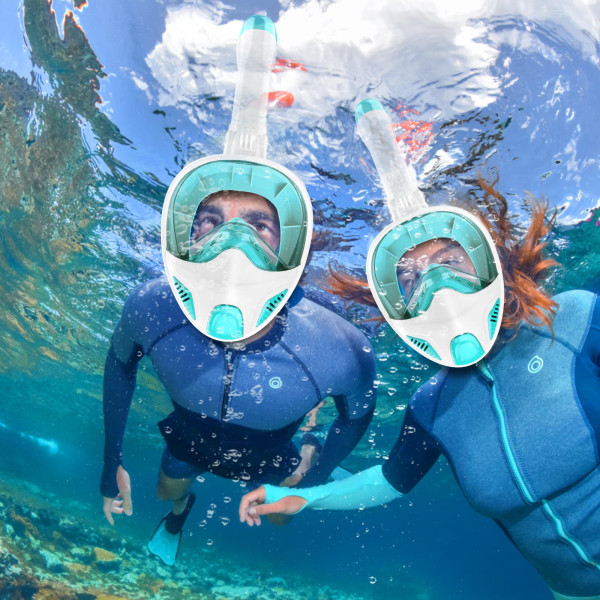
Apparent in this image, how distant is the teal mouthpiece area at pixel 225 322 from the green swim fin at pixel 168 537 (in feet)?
17.6

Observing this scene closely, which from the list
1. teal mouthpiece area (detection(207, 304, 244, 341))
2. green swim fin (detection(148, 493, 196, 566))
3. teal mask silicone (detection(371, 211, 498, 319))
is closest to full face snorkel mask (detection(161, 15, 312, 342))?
teal mouthpiece area (detection(207, 304, 244, 341))

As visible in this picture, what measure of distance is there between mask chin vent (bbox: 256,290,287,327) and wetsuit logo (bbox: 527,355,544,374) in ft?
7.10

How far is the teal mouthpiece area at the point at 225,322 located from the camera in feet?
10.7

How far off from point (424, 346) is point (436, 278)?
544 millimetres

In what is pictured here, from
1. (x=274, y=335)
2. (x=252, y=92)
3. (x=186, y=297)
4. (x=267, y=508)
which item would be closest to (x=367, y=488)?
(x=267, y=508)

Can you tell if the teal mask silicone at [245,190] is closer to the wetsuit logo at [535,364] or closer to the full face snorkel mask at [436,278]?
the full face snorkel mask at [436,278]

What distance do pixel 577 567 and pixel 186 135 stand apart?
603cm

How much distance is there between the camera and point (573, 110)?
478cm

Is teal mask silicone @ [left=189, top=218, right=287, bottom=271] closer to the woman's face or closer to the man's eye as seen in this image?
the man's eye

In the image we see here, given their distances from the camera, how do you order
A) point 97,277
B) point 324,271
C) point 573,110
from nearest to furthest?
point 573,110 → point 324,271 → point 97,277

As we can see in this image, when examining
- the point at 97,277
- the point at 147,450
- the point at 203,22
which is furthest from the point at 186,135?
the point at 147,450

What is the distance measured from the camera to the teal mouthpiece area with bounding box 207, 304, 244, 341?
3266mm

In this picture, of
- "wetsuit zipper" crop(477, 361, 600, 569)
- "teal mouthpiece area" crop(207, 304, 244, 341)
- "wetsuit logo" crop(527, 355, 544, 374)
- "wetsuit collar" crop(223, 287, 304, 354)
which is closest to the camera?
"teal mouthpiece area" crop(207, 304, 244, 341)

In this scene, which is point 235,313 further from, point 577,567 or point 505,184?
point 505,184
